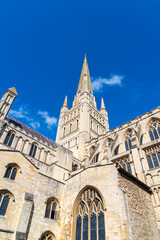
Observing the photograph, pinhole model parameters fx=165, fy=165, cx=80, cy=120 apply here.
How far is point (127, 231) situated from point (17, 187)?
862cm

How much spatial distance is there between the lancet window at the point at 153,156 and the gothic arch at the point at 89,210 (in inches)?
354

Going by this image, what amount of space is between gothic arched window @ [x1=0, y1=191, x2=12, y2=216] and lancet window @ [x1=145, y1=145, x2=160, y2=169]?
15.1 metres

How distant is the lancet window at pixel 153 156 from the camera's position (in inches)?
746

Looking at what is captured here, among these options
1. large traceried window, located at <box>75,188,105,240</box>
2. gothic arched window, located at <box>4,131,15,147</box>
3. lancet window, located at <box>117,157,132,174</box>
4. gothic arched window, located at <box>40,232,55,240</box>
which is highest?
gothic arched window, located at <box>4,131,15,147</box>

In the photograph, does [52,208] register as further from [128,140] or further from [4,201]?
[128,140]

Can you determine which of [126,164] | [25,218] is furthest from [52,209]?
[126,164]

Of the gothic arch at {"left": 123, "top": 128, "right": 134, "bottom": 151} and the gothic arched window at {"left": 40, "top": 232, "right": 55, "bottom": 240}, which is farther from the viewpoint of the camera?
the gothic arch at {"left": 123, "top": 128, "right": 134, "bottom": 151}

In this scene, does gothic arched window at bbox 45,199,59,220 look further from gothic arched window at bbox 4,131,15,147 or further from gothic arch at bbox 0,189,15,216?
gothic arched window at bbox 4,131,15,147

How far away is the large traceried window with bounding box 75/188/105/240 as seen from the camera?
11.9 m

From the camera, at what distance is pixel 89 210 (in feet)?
43.2

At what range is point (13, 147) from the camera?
2388cm

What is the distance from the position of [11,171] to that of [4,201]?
235 centimetres

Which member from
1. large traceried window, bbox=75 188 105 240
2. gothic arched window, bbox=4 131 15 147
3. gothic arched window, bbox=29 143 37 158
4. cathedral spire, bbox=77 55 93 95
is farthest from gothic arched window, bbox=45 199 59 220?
cathedral spire, bbox=77 55 93 95

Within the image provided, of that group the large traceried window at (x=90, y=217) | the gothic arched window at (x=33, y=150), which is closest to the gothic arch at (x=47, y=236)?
the large traceried window at (x=90, y=217)
